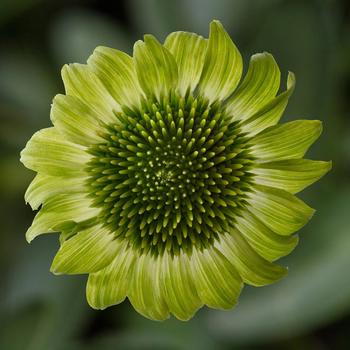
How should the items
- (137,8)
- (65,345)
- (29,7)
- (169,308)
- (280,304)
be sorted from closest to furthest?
(169,308)
(280,304)
(65,345)
(137,8)
(29,7)

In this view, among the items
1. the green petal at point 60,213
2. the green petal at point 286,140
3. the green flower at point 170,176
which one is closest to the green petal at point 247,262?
the green flower at point 170,176

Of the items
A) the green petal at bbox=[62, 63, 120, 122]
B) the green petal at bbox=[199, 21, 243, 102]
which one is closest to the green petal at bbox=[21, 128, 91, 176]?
the green petal at bbox=[62, 63, 120, 122]

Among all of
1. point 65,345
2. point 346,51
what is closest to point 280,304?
point 65,345

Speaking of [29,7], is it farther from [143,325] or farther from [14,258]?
[143,325]

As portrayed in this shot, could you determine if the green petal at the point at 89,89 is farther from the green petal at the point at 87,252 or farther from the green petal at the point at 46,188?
the green petal at the point at 87,252

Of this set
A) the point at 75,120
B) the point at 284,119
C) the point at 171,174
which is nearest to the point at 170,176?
the point at 171,174
